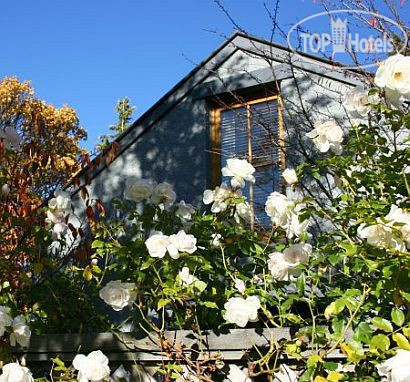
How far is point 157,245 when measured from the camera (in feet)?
8.58

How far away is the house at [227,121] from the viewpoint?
579 centimetres

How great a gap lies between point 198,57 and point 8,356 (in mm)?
4598

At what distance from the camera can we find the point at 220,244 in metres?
2.96

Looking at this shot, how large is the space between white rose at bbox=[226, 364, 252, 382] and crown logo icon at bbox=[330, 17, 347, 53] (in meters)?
3.48

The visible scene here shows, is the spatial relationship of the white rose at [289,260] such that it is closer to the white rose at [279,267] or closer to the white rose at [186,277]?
the white rose at [279,267]

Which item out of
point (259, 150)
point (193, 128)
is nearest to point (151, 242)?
point (259, 150)

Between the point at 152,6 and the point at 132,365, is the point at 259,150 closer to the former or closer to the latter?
the point at 152,6

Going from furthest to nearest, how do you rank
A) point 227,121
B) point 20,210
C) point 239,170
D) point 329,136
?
1. point 227,121
2. point 20,210
3. point 239,170
4. point 329,136

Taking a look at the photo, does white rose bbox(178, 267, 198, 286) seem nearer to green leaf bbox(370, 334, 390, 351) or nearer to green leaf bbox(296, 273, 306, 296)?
green leaf bbox(296, 273, 306, 296)

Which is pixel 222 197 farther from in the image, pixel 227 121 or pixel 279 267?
pixel 227 121

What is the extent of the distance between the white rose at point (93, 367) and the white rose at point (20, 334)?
1.25 ft

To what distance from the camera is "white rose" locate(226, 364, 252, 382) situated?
7.37 feet

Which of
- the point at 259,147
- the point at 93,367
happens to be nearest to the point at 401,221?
the point at 93,367

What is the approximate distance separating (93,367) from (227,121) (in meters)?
4.69
